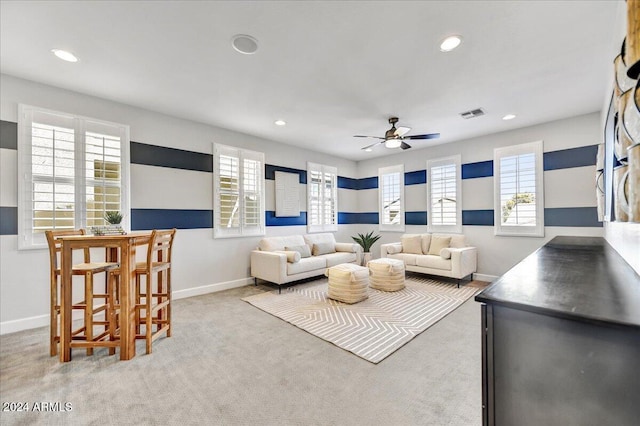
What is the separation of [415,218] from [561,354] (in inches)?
215

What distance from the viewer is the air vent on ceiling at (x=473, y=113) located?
12.8ft

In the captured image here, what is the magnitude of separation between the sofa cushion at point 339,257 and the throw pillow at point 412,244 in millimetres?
1038

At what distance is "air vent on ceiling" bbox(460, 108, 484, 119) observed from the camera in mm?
3908

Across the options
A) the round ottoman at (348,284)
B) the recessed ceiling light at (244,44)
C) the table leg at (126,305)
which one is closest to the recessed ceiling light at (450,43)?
the recessed ceiling light at (244,44)

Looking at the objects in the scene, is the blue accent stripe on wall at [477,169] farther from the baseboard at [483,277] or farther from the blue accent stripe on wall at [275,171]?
the blue accent stripe on wall at [275,171]

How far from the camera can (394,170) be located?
6520mm

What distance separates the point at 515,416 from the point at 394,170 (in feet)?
19.6

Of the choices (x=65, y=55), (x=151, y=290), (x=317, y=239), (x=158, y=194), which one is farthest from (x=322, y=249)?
(x=65, y=55)

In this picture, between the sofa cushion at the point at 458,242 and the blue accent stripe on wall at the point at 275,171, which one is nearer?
the sofa cushion at the point at 458,242

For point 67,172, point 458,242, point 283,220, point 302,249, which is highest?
point 67,172

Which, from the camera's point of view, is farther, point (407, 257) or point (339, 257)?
point (339, 257)

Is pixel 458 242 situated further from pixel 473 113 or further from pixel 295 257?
pixel 295 257

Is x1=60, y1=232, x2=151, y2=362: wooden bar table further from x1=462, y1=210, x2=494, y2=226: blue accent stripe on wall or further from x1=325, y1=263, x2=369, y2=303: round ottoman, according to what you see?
x1=462, y1=210, x2=494, y2=226: blue accent stripe on wall

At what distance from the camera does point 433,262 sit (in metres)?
4.83
